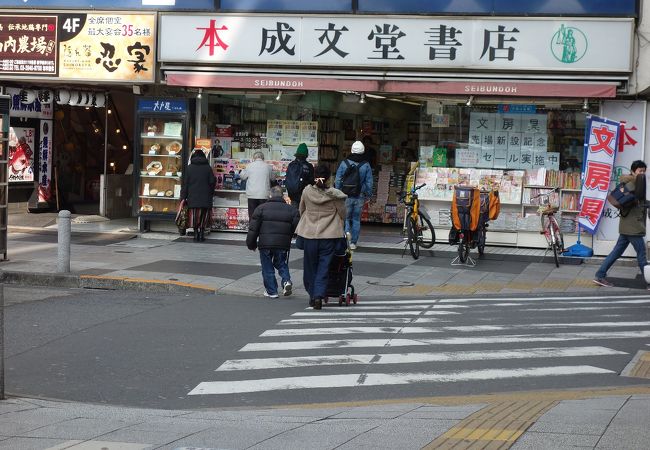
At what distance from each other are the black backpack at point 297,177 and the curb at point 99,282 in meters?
5.03

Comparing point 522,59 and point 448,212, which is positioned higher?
point 522,59

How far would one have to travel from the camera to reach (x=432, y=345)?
11.1m

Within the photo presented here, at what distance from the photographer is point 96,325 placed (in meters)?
12.0

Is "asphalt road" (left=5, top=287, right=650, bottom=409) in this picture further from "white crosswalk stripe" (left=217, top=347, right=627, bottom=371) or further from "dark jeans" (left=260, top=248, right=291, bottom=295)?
"dark jeans" (left=260, top=248, right=291, bottom=295)

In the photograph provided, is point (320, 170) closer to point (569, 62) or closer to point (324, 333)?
point (324, 333)

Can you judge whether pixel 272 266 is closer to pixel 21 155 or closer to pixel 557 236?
pixel 557 236

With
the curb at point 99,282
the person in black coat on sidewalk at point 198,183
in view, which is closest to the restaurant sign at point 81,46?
the person in black coat on sidewalk at point 198,183

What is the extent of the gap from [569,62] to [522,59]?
896 mm

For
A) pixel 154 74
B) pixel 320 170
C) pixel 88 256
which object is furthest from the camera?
pixel 154 74

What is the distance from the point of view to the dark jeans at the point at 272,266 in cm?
1424

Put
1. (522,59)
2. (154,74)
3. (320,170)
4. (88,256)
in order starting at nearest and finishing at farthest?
(320,170)
(88,256)
(522,59)
(154,74)

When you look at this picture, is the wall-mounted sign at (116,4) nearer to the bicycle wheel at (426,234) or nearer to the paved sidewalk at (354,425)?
the bicycle wheel at (426,234)

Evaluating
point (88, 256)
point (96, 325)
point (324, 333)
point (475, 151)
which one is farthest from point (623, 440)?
point (475, 151)

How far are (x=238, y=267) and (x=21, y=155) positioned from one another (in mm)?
9368
